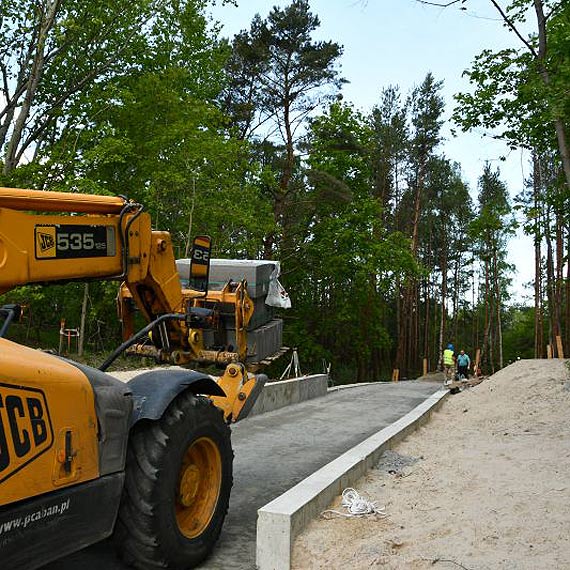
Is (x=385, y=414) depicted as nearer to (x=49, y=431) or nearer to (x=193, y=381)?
(x=193, y=381)

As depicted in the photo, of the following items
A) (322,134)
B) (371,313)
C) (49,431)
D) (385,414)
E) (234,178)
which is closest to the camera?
(49,431)

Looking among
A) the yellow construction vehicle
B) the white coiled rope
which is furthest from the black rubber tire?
the white coiled rope

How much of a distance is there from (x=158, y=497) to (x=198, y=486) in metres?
0.61

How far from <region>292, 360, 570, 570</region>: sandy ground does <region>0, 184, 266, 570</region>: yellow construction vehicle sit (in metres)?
0.91

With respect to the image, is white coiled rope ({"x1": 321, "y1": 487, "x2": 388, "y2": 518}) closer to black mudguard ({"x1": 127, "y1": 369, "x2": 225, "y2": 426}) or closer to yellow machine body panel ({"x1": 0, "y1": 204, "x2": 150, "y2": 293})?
black mudguard ({"x1": 127, "y1": 369, "x2": 225, "y2": 426})

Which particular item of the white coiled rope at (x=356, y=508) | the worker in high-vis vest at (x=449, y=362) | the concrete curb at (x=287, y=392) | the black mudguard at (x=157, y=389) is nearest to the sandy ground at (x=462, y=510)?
the white coiled rope at (x=356, y=508)

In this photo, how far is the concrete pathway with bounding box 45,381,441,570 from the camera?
446 cm

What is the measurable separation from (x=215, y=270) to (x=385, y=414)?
473 centimetres

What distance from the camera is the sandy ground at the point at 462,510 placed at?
4.01 m

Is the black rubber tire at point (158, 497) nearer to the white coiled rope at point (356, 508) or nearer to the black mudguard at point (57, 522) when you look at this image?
the black mudguard at point (57, 522)

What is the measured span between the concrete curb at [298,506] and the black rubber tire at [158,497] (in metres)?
0.44

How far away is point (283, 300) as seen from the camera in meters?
12.9

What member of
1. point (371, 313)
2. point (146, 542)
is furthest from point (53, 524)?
point (371, 313)

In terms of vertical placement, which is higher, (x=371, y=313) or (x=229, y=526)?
(x=371, y=313)
